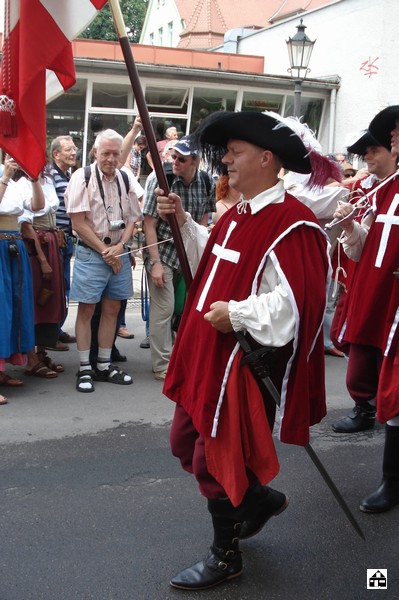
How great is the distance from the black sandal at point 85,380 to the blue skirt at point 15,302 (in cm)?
45

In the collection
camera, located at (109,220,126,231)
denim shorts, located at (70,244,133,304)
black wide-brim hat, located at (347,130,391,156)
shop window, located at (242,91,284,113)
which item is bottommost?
denim shorts, located at (70,244,133,304)

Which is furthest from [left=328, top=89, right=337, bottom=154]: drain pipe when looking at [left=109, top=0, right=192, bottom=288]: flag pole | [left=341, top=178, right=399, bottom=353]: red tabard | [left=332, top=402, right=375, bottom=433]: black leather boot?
[left=109, top=0, right=192, bottom=288]: flag pole

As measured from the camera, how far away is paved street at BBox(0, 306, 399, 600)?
2797 mm

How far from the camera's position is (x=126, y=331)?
281 inches

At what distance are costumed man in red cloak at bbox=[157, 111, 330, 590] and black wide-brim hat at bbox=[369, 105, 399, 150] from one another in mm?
1084

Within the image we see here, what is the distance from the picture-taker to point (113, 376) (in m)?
5.51

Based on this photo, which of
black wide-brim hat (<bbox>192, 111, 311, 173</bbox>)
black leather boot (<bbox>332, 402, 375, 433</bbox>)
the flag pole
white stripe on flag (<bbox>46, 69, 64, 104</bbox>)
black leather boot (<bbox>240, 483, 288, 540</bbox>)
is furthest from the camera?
black leather boot (<bbox>332, 402, 375, 433</bbox>)

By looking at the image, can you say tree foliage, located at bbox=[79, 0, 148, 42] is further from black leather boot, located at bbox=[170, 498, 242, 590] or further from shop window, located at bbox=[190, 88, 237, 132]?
black leather boot, located at bbox=[170, 498, 242, 590]

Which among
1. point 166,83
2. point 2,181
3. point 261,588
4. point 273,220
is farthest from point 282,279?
point 166,83

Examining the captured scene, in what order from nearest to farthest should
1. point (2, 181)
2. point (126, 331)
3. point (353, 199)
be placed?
1. point (353, 199)
2. point (2, 181)
3. point (126, 331)

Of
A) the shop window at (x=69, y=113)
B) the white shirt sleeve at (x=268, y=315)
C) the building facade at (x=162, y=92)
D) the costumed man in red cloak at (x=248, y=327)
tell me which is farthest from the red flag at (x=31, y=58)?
the shop window at (x=69, y=113)

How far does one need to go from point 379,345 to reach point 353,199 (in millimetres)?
1176

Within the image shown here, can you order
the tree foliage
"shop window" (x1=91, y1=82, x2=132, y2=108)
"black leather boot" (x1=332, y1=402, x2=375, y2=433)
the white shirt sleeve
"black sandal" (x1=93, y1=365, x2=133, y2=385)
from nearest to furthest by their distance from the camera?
the white shirt sleeve
"black leather boot" (x1=332, y1=402, x2=375, y2=433)
"black sandal" (x1=93, y1=365, x2=133, y2=385)
"shop window" (x1=91, y1=82, x2=132, y2=108)
the tree foliage

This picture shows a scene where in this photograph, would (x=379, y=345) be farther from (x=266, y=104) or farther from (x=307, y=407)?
(x=266, y=104)
